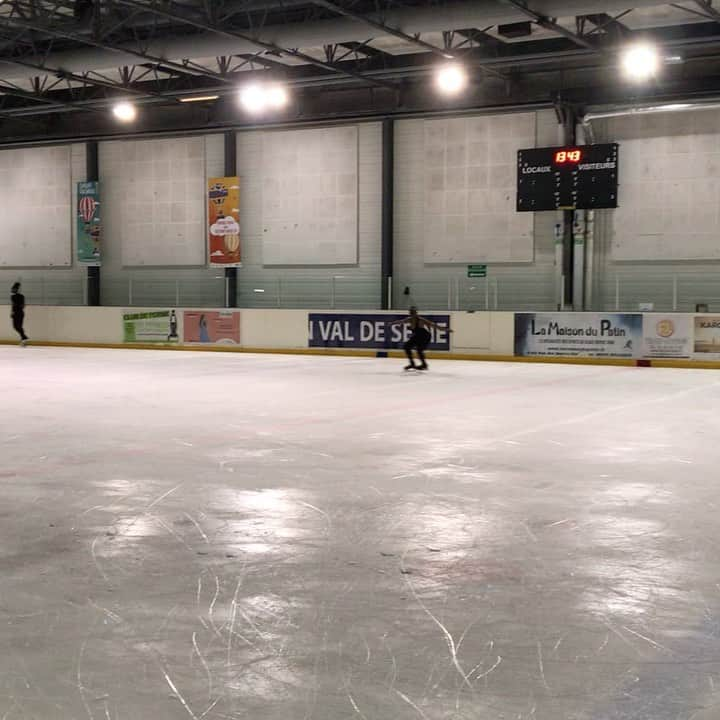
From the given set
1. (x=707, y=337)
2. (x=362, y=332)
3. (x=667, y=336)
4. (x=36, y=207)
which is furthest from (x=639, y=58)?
(x=36, y=207)

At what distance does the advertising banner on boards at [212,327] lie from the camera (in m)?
27.4

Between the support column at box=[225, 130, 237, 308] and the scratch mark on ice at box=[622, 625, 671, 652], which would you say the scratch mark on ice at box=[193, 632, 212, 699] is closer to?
the scratch mark on ice at box=[622, 625, 671, 652]

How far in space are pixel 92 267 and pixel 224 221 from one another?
512cm

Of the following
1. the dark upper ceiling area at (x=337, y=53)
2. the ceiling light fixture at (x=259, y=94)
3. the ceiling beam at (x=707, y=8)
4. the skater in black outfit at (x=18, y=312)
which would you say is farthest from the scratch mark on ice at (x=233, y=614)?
the skater in black outfit at (x=18, y=312)

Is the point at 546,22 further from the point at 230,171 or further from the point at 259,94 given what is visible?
the point at 230,171

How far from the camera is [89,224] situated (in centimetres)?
3089

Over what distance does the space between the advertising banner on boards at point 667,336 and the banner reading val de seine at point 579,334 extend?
18 cm

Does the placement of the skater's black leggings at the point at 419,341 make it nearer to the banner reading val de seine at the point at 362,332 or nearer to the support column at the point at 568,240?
the banner reading val de seine at the point at 362,332

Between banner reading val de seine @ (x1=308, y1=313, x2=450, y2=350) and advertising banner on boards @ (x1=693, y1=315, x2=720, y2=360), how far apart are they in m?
5.98

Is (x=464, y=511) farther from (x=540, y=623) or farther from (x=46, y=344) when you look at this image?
(x=46, y=344)

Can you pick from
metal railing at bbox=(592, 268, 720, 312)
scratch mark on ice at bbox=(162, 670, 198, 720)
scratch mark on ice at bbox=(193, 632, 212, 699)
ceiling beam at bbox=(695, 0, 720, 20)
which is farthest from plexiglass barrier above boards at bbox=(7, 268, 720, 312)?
scratch mark on ice at bbox=(162, 670, 198, 720)

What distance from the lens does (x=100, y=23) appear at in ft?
66.9

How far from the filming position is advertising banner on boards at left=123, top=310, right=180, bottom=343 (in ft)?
92.9

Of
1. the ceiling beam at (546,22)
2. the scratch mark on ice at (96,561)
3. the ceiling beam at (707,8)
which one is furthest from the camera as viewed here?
the ceiling beam at (707,8)
